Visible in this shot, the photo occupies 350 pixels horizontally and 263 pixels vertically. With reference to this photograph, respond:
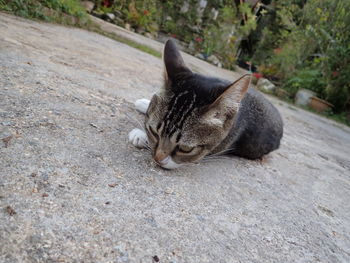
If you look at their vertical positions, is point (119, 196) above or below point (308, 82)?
below

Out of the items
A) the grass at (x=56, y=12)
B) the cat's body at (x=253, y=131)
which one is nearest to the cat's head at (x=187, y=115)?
the cat's body at (x=253, y=131)

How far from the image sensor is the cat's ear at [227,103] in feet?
4.90

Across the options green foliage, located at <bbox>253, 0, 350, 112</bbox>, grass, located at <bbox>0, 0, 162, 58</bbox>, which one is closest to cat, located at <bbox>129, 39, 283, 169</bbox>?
grass, located at <bbox>0, 0, 162, 58</bbox>

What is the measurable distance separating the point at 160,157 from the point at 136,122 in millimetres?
629

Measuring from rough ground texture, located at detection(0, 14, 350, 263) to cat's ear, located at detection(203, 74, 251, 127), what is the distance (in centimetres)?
37

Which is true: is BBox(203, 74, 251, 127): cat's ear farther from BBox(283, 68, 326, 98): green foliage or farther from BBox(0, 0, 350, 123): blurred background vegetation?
BBox(283, 68, 326, 98): green foliage

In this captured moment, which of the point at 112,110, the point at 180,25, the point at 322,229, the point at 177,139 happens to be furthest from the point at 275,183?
the point at 180,25

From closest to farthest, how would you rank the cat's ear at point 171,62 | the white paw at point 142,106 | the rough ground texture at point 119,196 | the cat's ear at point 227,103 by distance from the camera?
1. the rough ground texture at point 119,196
2. the cat's ear at point 227,103
3. the cat's ear at point 171,62
4. the white paw at point 142,106

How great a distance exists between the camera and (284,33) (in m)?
11.4

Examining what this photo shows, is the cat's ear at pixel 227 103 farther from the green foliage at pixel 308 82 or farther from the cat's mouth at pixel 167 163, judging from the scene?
the green foliage at pixel 308 82

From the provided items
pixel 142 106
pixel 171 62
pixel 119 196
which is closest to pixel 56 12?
pixel 142 106

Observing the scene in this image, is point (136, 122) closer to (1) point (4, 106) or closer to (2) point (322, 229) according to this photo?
(1) point (4, 106)

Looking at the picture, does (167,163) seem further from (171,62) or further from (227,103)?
(171,62)

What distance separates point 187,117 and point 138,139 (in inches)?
13.9
